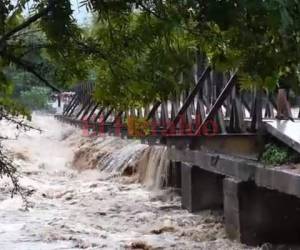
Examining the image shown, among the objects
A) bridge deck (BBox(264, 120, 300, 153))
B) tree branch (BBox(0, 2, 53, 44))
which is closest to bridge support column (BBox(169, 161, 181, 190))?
bridge deck (BBox(264, 120, 300, 153))

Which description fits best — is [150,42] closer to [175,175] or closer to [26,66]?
[26,66]

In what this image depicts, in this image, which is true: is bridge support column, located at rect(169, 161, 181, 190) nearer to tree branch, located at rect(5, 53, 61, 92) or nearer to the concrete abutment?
the concrete abutment

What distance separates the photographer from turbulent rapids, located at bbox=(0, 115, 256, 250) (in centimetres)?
1370

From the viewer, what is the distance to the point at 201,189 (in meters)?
17.5

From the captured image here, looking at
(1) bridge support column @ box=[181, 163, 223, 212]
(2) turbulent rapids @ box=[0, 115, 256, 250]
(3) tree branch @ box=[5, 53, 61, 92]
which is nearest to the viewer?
(3) tree branch @ box=[5, 53, 61, 92]

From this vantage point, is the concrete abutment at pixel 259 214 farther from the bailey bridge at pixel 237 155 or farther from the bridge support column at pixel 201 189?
the bridge support column at pixel 201 189

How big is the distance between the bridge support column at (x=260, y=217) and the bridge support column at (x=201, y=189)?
395 centimetres

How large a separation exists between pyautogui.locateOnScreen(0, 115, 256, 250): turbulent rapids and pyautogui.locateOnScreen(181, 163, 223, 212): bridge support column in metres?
0.43

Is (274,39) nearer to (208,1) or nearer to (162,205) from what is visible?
(208,1)

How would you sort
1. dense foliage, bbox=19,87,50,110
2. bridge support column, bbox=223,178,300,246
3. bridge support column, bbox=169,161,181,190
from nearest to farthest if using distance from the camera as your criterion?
dense foliage, bbox=19,87,50,110 < bridge support column, bbox=223,178,300,246 < bridge support column, bbox=169,161,181,190


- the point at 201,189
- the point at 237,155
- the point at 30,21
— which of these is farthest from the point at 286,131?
the point at 30,21

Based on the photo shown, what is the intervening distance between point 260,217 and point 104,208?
6.18 m

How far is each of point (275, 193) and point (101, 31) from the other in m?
9.62

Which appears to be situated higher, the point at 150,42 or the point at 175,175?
the point at 150,42
